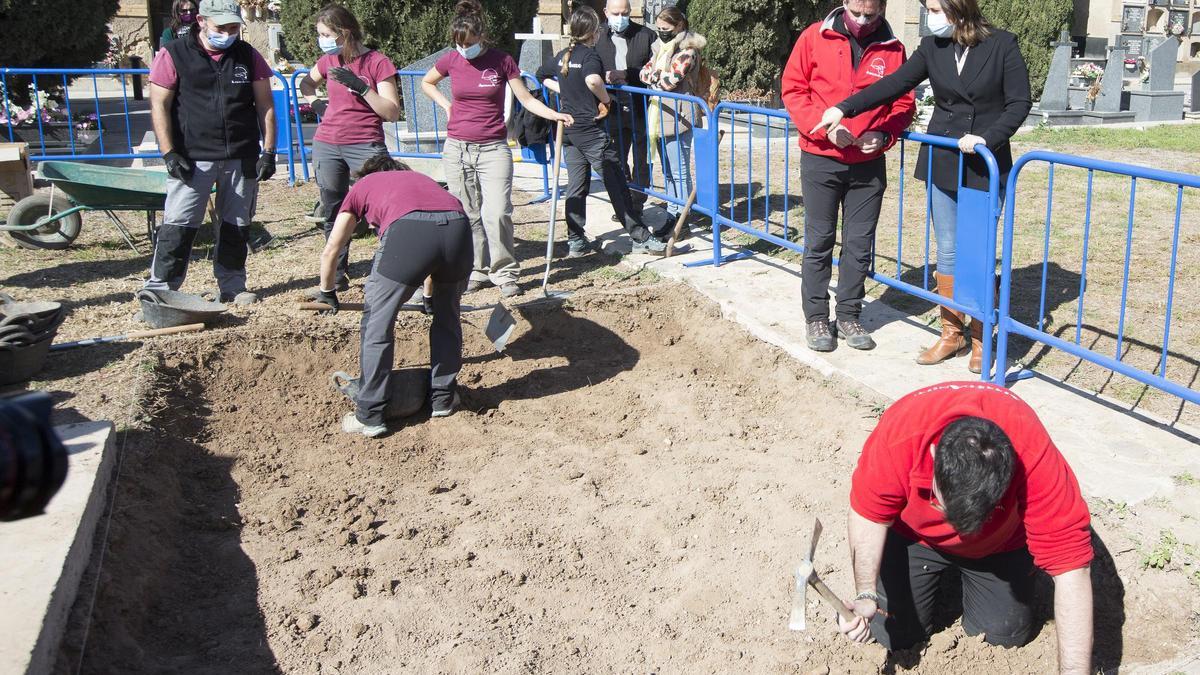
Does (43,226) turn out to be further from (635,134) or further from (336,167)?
(635,134)

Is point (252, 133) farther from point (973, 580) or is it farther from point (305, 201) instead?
point (973, 580)

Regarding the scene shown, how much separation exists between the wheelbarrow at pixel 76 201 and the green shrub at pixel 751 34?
11067 mm

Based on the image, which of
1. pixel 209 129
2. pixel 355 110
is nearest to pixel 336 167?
pixel 355 110

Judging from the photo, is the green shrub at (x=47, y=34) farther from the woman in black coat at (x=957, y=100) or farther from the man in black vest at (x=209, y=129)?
the woman in black coat at (x=957, y=100)

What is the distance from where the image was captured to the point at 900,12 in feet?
78.7

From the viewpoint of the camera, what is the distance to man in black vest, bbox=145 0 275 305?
650cm

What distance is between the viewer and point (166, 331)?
6242 mm

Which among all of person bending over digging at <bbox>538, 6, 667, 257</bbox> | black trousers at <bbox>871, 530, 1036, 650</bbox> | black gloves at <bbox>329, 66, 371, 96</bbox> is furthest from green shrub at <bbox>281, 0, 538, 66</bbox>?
black trousers at <bbox>871, 530, 1036, 650</bbox>

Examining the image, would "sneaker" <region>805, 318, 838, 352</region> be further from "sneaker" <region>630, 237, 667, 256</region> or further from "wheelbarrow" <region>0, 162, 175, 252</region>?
"wheelbarrow" <region>0, 162, 175, 252</region>

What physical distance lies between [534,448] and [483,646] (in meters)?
1.59

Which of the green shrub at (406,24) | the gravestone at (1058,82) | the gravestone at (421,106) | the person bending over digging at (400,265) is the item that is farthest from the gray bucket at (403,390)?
the gravestone at (1058,82)

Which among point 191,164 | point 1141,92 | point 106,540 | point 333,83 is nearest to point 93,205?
point 191,164

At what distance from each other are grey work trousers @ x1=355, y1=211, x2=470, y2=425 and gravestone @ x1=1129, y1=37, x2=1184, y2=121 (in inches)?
578

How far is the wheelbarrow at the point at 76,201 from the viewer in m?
7.44
